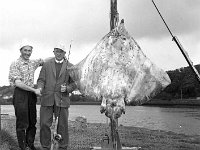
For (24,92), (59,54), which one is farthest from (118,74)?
(24,92)

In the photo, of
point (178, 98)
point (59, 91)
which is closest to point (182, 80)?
point (178, 98)

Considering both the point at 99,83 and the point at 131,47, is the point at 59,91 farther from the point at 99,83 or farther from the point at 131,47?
the point at 131,47

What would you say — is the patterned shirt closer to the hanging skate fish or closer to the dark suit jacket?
the dark suit jacket

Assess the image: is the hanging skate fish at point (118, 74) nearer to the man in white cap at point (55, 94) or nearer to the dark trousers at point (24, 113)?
the man in white cap at point (55, 94)

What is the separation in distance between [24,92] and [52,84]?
58 cm

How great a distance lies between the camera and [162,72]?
21.3 feet

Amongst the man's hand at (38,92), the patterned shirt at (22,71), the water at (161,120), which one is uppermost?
the patterned shirt at (22,71)

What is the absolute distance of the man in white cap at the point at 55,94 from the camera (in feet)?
23.6

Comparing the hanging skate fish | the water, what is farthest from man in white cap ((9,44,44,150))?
the water

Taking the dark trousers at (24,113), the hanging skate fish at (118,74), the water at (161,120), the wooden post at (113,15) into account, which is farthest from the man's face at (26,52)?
the water at (161,120)

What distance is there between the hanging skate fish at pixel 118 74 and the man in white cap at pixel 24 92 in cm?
98

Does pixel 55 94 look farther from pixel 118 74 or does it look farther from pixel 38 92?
pixel 118 74

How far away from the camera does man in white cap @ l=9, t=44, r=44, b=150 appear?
7.13 m

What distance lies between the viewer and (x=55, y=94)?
285 inches
